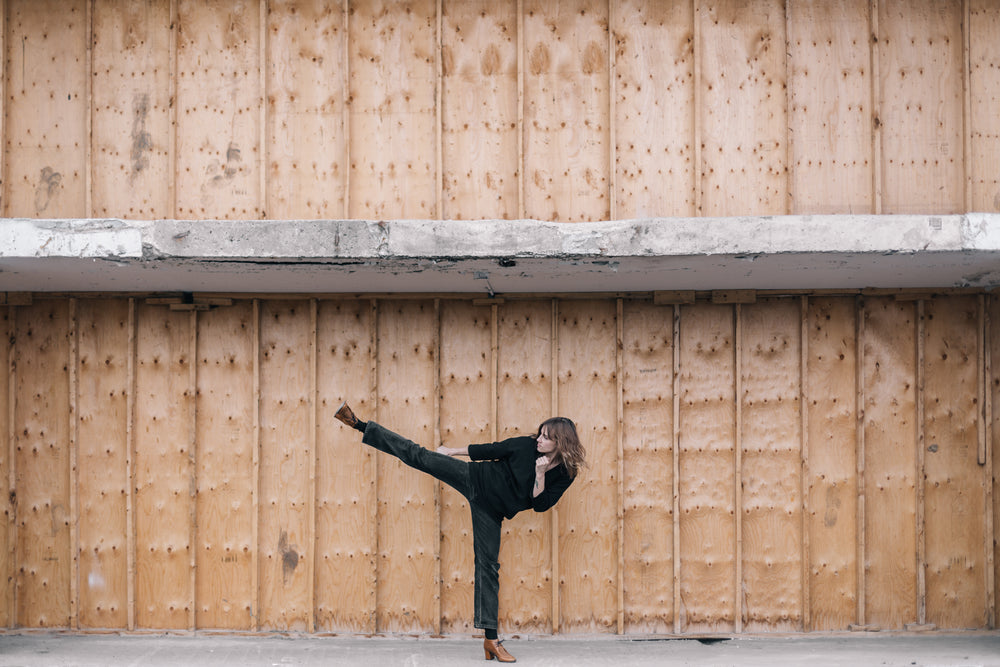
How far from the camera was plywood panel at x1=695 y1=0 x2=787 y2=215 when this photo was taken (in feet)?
20.2

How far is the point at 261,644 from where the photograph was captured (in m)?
6.01

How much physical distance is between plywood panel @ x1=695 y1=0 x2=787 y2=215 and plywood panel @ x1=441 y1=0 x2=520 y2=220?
5.15 feet

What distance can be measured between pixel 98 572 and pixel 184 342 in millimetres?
2031

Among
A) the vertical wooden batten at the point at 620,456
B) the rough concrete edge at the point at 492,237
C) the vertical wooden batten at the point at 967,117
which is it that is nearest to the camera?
the rough concrete edge at the point at 492,237

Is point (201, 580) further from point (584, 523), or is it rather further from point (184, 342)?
point (584, 523)

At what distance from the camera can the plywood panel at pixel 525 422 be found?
621cm

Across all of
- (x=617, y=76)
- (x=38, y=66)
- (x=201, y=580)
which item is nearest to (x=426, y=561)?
(x=201, y=580)

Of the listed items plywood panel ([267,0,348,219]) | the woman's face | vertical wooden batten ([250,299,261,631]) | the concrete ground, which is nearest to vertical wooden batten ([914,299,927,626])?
the concrete ground

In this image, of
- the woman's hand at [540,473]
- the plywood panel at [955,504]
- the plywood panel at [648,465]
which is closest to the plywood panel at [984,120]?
the plywood panel at [955,504]

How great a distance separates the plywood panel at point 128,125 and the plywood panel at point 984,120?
6.63 metres

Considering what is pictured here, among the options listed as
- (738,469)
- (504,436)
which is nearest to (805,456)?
(738,469)

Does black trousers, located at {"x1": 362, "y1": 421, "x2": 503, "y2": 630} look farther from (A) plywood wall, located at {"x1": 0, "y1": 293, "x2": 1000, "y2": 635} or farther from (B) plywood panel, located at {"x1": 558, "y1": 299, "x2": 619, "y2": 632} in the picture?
(B) plywood panel, located at {"x1": 558, "y1": 299, "x2": 619, "y2": 632}

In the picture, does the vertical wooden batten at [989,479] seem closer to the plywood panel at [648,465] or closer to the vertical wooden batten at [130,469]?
the plywood panel at [648,465]

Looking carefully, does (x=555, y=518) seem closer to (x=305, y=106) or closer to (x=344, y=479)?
(x=344, y=479)
